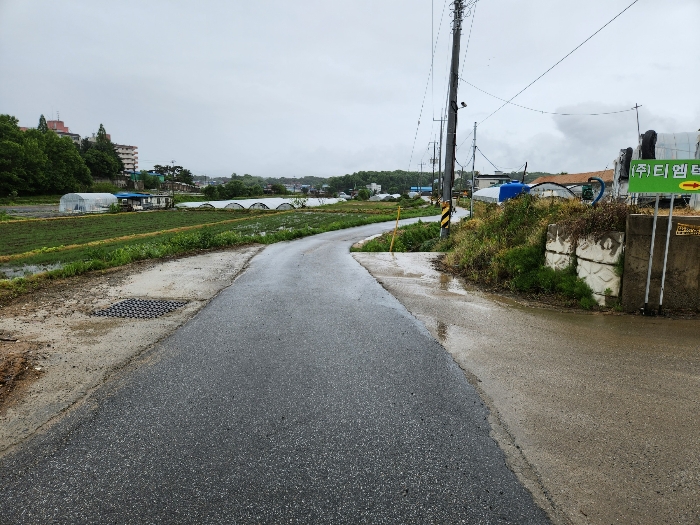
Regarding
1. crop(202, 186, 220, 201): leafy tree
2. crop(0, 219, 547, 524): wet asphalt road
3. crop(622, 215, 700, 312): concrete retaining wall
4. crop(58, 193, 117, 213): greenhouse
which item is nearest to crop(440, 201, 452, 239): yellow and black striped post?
crop(622, 215, 700, 312): concrete retaining wall

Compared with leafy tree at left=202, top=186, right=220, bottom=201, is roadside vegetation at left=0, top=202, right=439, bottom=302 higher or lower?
lower

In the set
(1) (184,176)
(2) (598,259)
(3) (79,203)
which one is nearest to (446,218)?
(2) (598,259)

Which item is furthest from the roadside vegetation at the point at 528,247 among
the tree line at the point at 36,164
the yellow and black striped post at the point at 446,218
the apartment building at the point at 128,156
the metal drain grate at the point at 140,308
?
the apartment building at the point at 128,156

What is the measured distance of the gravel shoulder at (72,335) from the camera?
4.02 m

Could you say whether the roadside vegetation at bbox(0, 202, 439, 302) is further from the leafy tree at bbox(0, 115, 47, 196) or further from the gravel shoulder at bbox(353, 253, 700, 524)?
the leafy tree at bbox(0, 115, 47, 196)

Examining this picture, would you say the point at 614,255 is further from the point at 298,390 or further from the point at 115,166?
the point at 115,166

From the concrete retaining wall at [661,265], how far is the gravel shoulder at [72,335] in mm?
7174

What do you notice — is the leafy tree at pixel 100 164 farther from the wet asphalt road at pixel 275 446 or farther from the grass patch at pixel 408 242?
the wet asphalt road at pixel 275 446

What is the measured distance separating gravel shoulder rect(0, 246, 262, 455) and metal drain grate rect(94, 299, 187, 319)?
0.19 m

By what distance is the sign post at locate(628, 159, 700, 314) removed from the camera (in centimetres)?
665

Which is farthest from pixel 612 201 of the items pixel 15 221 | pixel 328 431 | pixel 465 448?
pixel 15 221

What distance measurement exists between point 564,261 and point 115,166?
395 feet

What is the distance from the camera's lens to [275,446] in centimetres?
330

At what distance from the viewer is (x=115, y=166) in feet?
357
